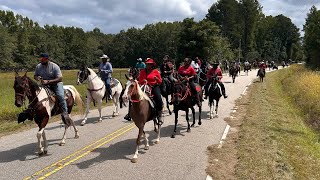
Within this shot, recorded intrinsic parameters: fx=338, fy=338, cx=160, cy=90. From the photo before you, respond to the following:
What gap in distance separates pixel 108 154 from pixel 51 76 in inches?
116

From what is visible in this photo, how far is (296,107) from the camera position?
21.7 meters

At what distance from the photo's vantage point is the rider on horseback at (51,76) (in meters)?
10.0

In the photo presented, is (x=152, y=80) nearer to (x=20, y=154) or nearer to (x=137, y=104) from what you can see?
(x=137, y=104)

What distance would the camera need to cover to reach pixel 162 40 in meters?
111

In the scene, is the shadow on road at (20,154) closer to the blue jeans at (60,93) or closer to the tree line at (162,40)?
the blue jeans at (60,93)

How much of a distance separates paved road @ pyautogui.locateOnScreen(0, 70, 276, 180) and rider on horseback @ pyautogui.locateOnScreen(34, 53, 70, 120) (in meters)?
1.50

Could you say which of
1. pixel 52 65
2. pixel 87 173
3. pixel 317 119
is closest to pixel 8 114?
pixel 52 65

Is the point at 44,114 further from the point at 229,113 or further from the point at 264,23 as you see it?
the point at 264,23

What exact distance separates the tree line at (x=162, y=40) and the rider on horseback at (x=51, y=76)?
5749 centimetres

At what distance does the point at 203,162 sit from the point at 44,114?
468cm

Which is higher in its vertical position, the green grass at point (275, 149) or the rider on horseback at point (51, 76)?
the rider on horseback at point (51, 76)

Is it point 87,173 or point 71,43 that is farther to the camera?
point 71,43

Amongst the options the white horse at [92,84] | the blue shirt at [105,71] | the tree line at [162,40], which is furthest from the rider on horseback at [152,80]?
the tree line at [162,40]

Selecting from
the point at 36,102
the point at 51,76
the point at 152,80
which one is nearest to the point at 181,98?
the point at 152,80
